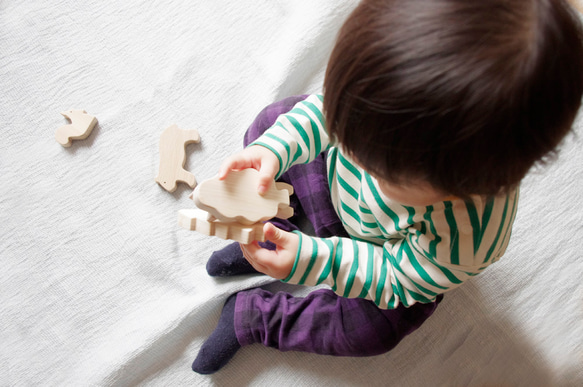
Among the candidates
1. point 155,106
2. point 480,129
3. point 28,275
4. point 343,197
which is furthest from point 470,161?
point 28,275

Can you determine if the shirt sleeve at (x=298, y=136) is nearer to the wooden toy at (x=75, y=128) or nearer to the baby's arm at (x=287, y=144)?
the baby's arm at (x=287, y=144)

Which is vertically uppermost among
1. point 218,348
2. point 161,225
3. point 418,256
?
point 418,256

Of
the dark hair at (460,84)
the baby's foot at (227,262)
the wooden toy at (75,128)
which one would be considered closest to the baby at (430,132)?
the dark hair at (460,84)

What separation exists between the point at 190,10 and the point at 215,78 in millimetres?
147

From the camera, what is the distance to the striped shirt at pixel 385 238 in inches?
18.1

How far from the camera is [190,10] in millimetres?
810

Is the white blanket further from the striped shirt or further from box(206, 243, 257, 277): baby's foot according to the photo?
the striped shirt

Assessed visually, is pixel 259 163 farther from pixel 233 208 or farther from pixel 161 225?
pixel 161 225

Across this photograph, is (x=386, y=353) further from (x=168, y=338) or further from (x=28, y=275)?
(x=28, y=275)

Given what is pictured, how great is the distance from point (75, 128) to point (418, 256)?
1.96 feet

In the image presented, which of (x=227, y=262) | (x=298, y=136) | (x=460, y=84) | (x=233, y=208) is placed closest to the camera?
(x=460, y=84)

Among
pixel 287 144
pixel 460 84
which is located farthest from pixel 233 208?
pixel 460 84

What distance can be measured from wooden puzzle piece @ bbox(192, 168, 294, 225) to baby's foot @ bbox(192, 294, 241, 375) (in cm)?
26

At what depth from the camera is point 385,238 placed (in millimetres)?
577
